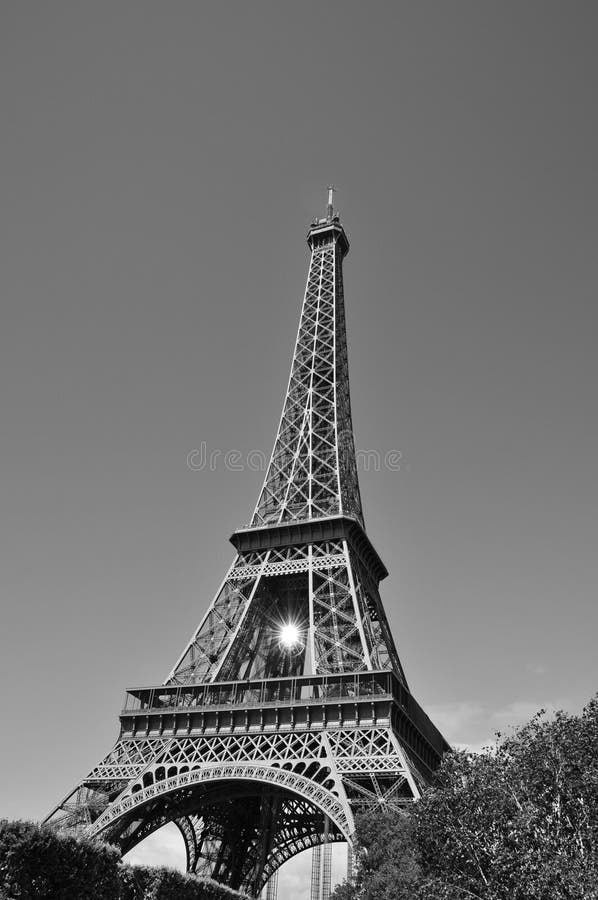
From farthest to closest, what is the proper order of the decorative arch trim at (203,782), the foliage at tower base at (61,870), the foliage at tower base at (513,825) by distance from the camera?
the decorative arch trim at (203,782)
the foliage at tower base at (61,870)
the foliage at tower base at (513,825)

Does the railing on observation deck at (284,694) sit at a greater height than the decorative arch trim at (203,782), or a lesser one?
greater

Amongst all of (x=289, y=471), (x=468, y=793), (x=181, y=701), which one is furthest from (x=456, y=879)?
(x=289, y=471)

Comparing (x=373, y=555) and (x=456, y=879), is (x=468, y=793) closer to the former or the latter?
(x=456, y=879)

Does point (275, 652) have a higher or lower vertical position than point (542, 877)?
higher

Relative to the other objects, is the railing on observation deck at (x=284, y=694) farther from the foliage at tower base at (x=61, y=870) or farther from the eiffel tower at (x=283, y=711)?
the foliage at tower base at (x=61, y=870)

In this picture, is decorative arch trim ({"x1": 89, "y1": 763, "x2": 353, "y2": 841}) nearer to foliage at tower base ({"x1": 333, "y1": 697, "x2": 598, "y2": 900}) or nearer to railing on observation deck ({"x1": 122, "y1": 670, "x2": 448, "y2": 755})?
railing on observation deck ({"x1": 122, "y1": 670, "x2": 448, "y2": 755})

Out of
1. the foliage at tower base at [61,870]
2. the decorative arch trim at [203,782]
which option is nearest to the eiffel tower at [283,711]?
the decorative arch trim at [203,782]

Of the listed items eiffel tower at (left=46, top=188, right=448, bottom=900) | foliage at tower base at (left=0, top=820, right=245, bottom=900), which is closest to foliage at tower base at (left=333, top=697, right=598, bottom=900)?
eiffel tower at (left=46, top=188, right=448, bottom=900)
